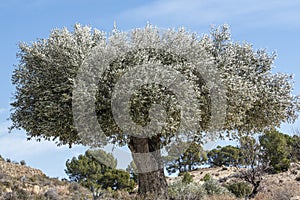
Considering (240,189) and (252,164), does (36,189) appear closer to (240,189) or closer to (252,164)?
(240,189)

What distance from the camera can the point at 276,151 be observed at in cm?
4734

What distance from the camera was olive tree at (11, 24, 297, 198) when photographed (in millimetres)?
18281

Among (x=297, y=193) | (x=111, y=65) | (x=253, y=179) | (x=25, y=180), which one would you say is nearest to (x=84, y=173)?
(x=25, y=180)

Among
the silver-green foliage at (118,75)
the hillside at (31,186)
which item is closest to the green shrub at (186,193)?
the silver-green foliage at (118,75)

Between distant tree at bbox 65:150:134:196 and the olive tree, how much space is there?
2654cm

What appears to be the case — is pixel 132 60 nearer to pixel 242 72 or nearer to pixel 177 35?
pixel 177 35

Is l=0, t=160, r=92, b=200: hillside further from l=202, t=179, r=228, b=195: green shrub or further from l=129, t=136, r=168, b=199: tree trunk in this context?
l=202, t=179, r=228, b=195: green shrub

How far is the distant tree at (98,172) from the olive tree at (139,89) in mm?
26542

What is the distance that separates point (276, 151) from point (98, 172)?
69.0ft

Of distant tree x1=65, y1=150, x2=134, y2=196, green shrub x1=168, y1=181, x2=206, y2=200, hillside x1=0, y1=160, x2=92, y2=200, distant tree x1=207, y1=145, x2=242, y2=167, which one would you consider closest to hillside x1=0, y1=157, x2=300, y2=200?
hillside x1=0, y1=160, x2=92, y2=200

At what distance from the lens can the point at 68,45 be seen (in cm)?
2036

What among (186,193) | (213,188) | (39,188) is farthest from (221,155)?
(186,193)

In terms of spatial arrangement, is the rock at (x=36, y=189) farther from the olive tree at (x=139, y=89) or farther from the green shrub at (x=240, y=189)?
the green shrub at (x=240, y=189)

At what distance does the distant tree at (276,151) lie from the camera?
46.3 meters
